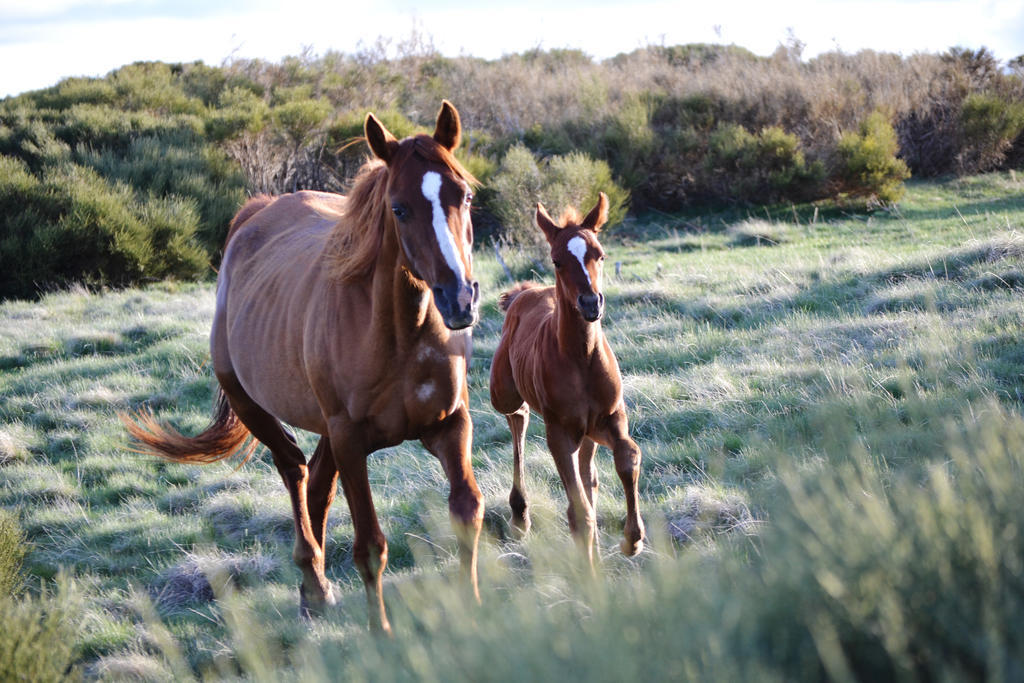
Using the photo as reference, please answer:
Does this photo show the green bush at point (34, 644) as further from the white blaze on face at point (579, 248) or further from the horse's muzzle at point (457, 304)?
Result: the white blaze on face at point (579, 248)

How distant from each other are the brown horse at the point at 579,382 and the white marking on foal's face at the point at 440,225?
90 cm

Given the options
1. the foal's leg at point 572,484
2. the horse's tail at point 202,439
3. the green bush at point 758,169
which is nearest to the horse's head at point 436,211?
the foal's leg at point 572,484

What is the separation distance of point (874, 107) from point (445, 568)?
1607 cm

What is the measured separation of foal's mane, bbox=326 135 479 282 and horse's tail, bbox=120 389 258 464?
1.85m

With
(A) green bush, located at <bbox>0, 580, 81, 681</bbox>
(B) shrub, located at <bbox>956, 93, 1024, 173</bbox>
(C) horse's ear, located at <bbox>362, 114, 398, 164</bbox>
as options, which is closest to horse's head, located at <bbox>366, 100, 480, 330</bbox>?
(C) horse's ear, located at <bbox>362, 114, 398, 164</bbox>

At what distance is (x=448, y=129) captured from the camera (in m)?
3.31

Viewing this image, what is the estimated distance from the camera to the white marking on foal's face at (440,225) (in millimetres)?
2904

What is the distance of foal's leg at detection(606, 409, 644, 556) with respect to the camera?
12.1 feet

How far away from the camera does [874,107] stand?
55.3 ft

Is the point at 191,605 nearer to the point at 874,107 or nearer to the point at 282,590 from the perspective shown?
the point at 282,590

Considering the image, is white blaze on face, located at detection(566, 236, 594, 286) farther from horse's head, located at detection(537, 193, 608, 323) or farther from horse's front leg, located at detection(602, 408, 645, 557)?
horse's front leg, located at detection(602, 408, 645, 557)

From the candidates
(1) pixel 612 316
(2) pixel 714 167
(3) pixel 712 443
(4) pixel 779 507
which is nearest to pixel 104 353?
(1) pixel 612 316

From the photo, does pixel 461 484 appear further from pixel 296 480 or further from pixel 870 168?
pixel 870 168

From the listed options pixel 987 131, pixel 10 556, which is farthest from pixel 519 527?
pixel 987 131
